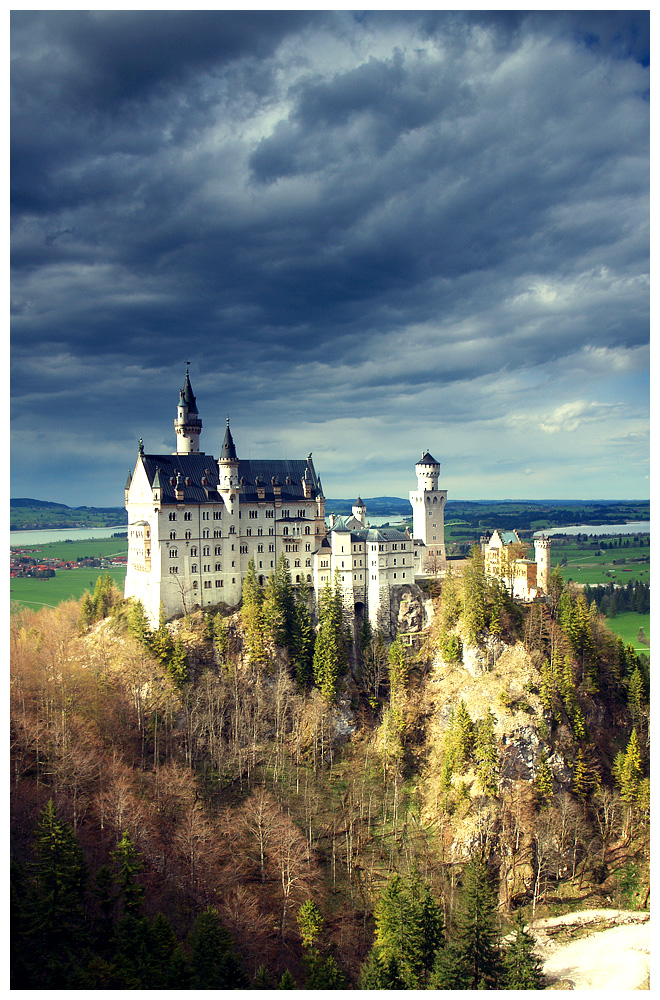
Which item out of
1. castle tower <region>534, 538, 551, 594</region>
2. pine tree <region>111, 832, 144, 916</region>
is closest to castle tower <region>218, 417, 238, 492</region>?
castle tower <region>534, 538, 551, 594</region>

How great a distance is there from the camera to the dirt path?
30.1 metres

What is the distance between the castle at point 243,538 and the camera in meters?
47.3

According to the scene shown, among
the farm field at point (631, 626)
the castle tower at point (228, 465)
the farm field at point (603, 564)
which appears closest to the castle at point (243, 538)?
the castle tower at point (228, 465)

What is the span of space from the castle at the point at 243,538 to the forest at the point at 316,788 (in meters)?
1.93

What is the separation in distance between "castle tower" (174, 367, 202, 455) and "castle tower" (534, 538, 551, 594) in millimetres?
25404

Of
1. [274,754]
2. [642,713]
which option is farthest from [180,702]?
[642,713]

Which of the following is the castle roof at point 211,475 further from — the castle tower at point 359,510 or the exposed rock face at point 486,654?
the exposed rock face at point 486,654

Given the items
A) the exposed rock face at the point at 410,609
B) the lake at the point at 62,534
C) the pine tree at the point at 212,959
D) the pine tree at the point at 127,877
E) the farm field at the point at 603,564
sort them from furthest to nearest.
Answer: the farm field at the point at 603,564 → the lake at the point at 62,534 → the exposed rock face at the point at 410,609 → the pine tree at the point at 127,877 → the pine tree at the point at 212,959

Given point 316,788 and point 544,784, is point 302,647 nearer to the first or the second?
point 316,788

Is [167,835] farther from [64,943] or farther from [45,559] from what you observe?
[45,559]

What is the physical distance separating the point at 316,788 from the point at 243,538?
57.8ft

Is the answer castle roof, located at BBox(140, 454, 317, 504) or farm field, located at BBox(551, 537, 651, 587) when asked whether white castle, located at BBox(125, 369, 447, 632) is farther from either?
farm field, located at BBox(551, 537, 651, 587)

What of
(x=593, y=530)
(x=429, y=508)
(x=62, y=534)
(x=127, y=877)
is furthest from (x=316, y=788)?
(x=593, y=530)

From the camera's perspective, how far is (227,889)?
31.9 metres
